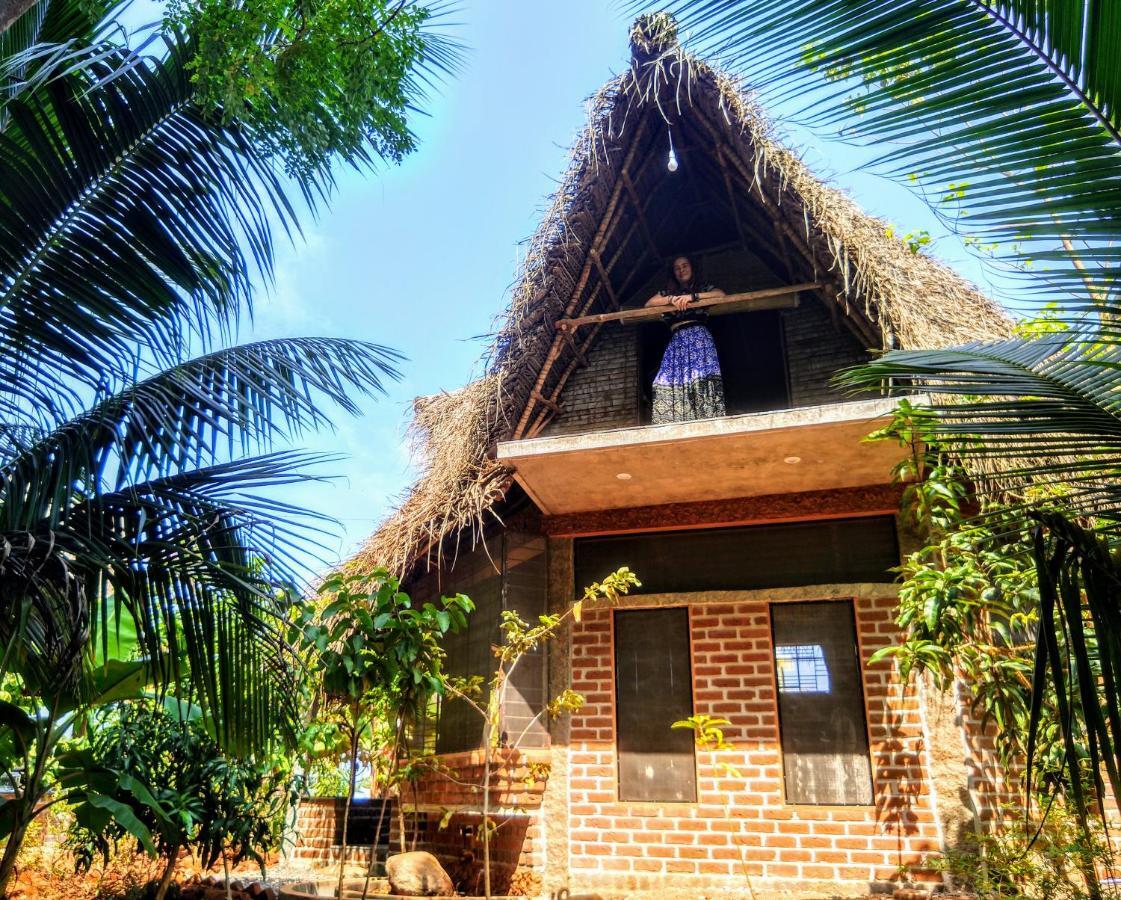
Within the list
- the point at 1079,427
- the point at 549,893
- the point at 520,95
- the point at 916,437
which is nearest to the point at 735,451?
the point at 916,437

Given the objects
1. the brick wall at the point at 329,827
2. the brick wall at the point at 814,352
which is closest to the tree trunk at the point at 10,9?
the brick wall at the point at 814,352

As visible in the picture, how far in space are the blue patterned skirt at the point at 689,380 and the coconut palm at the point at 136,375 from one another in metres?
3.24

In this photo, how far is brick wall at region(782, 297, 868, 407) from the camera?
6363mm

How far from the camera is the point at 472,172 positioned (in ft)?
21.5

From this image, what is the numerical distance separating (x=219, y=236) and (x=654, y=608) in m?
4.09

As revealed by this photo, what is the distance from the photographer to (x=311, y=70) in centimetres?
409

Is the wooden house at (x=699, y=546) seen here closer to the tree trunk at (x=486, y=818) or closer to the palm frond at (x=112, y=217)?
the tree trunk at (x=486, y=818)

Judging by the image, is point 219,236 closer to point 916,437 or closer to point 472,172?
point 472,172

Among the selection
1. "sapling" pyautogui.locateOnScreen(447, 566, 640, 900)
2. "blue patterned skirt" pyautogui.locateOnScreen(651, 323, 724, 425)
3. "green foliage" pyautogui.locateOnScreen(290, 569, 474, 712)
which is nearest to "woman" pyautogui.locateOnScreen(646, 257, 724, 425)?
"blue patterned skirt" pyautogui.locateOnScreen(651, 323, 724, 425)

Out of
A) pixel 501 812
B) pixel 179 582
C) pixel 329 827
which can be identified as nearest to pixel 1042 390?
pixel 179 582

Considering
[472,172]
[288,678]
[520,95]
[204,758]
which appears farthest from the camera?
[472,172]

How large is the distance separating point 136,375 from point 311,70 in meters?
1.78

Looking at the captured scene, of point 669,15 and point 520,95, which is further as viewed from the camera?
point 520,95

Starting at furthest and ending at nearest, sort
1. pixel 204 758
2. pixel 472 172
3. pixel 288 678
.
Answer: pixel 472 172 → pixel 204 758 → pixel 288 678
